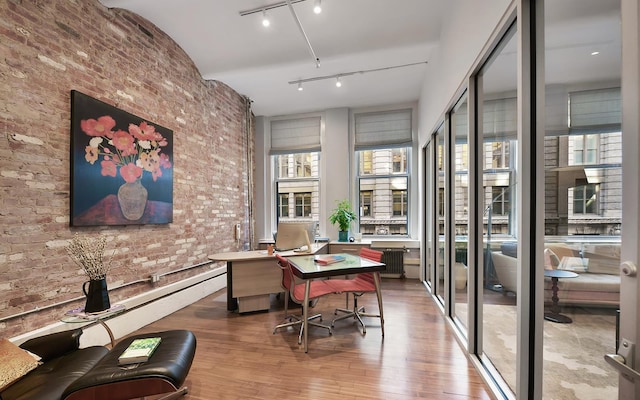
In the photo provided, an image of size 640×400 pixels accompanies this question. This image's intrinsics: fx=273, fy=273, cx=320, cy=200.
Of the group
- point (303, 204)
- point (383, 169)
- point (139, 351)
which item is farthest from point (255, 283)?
point (383, 169)

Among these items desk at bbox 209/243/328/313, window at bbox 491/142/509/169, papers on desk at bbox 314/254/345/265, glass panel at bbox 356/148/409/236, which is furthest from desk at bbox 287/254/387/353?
glass panel at bbox 356/148/409/236

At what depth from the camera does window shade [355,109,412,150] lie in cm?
589

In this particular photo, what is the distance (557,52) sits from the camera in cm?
150

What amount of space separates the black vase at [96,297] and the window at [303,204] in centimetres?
453

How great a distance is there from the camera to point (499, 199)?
7.10ft

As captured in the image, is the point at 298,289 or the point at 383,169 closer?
the point at 298,289

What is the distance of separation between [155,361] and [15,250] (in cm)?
172

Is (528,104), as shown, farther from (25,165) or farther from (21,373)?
(25,165)

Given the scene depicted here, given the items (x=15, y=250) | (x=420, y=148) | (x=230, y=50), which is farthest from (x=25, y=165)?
(x=420, y=148)

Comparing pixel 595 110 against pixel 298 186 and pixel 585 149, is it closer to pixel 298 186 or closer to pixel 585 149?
pixel 585 149

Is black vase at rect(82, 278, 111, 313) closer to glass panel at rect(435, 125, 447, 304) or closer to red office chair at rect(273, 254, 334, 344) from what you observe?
red office chair at rect(273, 254, 334, 344)

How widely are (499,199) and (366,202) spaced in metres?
4.06

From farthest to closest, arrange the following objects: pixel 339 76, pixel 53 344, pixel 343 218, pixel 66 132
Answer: pixel 343 218 → pixel 339 76 → pixel 66 132 → pixel 53 344

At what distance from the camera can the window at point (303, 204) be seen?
6512 mm
